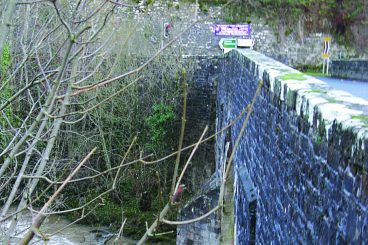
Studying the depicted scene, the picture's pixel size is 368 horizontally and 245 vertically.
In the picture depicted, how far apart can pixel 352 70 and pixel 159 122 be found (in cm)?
550

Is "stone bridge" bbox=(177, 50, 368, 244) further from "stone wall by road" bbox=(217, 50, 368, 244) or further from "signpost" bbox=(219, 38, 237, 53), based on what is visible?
"signpost" bbox=(219, 38, 237, 53)

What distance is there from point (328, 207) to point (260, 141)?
2.74 m

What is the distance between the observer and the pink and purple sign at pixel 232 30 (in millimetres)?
19594

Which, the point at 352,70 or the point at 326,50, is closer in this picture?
the point at 352,70

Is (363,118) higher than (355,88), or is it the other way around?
(363,118)

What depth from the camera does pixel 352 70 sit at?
561 inches

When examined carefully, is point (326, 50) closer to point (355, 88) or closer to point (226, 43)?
point (226, 43)

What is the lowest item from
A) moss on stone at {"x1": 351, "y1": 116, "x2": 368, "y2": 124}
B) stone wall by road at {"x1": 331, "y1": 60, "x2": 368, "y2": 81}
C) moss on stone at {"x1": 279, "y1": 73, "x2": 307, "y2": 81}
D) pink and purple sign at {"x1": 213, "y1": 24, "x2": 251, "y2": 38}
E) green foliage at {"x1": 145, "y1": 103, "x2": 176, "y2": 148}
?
green foliage at {"x1": 145, "y1": 103, "x2": 176, "y2": 148}

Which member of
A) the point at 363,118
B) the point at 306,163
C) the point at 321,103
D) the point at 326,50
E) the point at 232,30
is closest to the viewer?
the point at 363,118

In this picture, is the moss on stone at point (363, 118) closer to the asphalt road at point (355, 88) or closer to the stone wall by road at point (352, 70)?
the asphalt road at point (355, 88)

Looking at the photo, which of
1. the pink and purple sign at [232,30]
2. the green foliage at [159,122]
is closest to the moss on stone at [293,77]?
the green foliage at [159,122]

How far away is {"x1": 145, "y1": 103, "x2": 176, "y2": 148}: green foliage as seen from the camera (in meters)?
16.9

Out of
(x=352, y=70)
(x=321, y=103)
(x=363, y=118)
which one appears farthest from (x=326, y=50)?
(x=363, y=118)

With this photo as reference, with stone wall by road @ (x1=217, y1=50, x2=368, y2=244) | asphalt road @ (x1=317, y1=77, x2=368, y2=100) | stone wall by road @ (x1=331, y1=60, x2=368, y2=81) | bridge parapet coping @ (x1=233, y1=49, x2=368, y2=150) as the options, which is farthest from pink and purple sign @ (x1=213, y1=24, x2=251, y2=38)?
bridge parapet coping @ (x1=233, y1=49, x2=368, y2=150)
